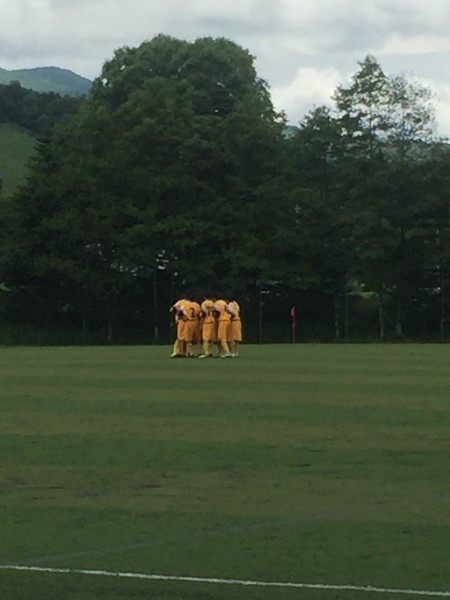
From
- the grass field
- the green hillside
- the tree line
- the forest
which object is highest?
the tree line

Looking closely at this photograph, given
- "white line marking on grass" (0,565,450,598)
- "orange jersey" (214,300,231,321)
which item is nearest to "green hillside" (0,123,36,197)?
"orange jersey" (214,300,231,321)

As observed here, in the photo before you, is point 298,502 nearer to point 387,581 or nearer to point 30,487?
point 30,487

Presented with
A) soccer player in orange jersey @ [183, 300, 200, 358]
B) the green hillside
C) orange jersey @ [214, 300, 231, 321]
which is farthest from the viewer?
the green hillside

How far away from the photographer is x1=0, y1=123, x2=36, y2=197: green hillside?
12744cm

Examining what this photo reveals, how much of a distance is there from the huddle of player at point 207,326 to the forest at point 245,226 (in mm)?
17008

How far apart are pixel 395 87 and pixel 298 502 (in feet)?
187

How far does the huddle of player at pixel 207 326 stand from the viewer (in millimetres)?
43062

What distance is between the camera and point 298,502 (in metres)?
12.0

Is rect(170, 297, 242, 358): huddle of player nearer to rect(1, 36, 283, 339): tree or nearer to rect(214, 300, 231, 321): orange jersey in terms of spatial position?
rect(214, 300, 231, 321): orange jersey

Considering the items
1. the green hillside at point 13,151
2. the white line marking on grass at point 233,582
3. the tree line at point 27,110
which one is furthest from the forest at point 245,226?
the tree line at point 27,110

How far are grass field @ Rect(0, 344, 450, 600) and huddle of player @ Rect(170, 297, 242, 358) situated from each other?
55.4ft

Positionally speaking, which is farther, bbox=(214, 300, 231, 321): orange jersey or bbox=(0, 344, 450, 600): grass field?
bbox=(214, 300, 231, 321): orange jersey

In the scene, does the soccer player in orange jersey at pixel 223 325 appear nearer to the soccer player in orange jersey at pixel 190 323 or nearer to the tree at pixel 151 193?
the soccer player in orange jersey at pixel 190 323

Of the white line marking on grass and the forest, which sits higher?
the forest
